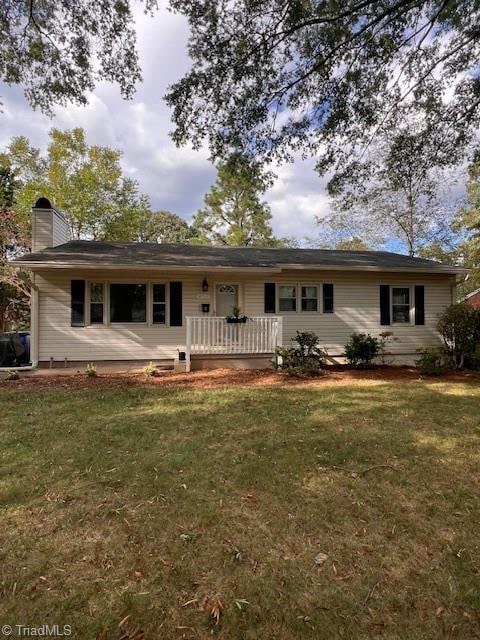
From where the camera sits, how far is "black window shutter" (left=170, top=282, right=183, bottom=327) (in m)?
10.1

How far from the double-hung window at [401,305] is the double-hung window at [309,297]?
8.79 ft

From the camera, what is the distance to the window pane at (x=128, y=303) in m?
9.81

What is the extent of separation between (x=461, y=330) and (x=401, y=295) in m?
2.50

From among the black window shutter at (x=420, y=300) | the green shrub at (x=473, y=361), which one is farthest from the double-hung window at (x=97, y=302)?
the green shrub at (x=473, y=361)

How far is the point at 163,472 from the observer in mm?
3402

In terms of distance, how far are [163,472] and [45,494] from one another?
1.01 metres

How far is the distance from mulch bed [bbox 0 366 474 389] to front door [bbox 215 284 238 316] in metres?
2.16

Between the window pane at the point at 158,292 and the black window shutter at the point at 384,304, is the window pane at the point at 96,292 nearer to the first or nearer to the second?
the window pane at the point at 158,292

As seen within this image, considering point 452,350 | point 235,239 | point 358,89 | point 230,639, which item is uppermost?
point 235,239

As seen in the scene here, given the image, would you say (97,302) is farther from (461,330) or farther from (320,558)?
(461,330)

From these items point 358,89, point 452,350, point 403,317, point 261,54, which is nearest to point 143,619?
point 261,54

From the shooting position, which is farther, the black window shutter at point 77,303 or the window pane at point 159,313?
the window pane at point 159,313

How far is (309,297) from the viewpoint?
36.2 ft

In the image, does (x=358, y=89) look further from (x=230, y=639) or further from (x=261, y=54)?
(x=230, y=639)
